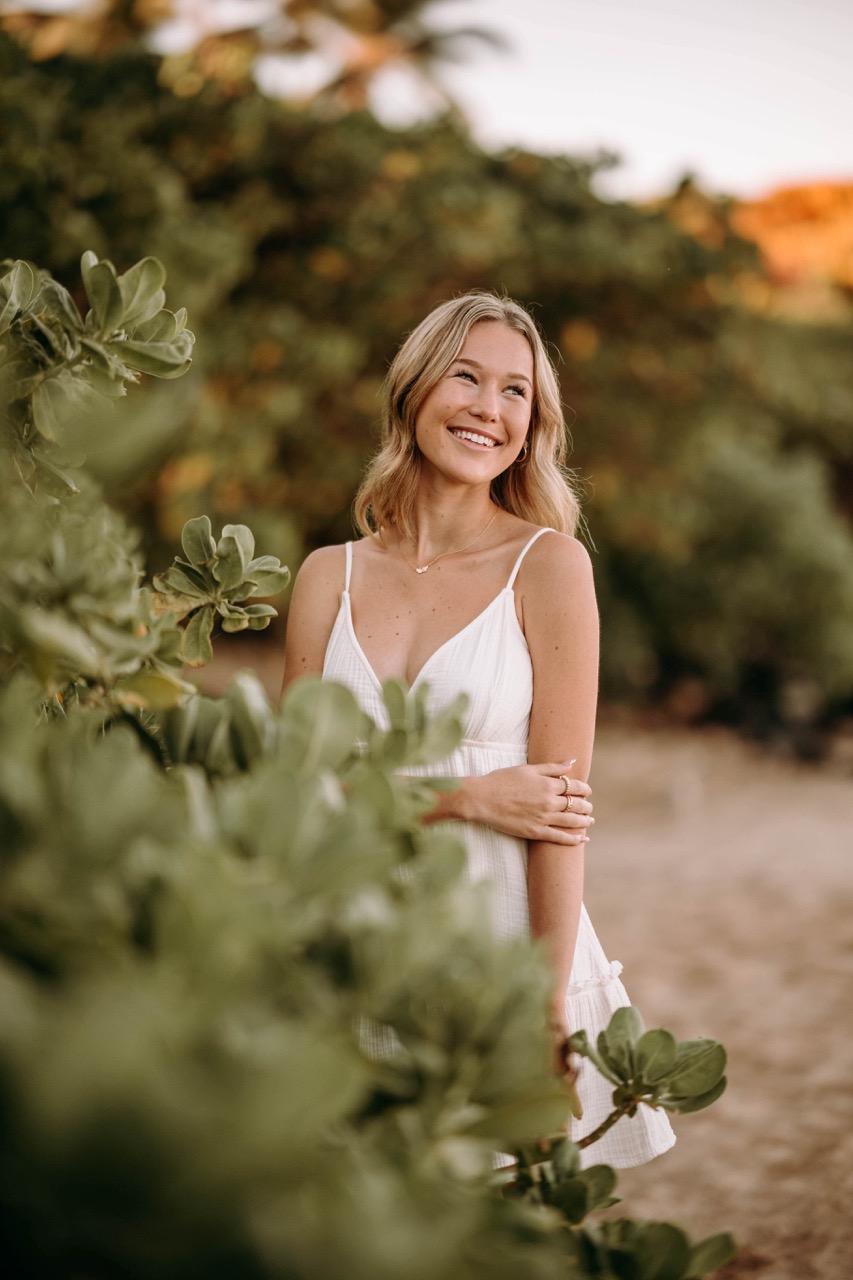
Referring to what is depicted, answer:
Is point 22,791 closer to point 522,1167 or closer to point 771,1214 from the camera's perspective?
point 522,1167

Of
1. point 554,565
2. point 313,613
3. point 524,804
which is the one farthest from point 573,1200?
point 313,613

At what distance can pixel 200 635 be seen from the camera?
146 cm

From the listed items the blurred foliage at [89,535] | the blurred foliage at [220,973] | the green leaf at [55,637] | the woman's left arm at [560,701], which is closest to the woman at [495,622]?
the woman's left arm at [560,701]

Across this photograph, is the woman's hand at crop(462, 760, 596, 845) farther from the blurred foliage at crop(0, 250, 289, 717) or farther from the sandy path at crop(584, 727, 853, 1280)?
the sandy path at crop(584, 727, 853, 1280)

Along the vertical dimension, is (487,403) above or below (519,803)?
above

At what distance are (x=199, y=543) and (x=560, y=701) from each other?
0.97 m

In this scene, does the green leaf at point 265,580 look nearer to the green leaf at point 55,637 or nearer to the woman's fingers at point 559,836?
the green leaf at point 55,637

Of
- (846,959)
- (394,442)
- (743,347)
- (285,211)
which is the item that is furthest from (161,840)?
(743,347)

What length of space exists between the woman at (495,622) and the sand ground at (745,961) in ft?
6.33

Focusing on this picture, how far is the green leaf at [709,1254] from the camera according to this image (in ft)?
3.58

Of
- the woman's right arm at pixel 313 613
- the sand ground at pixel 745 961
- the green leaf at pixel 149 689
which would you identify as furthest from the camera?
the sand ground at pixel 745 961

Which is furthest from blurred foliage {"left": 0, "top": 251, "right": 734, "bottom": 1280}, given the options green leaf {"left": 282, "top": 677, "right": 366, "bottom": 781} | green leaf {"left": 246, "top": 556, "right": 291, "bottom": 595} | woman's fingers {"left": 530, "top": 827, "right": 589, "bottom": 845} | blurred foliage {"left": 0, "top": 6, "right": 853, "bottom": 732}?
blurred foliage {"left": 0, "top": 6, "right": 853, "bottom": 732}

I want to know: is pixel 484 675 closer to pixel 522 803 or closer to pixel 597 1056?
pixel 522 803

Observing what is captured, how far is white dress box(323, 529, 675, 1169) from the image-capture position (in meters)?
2.19
